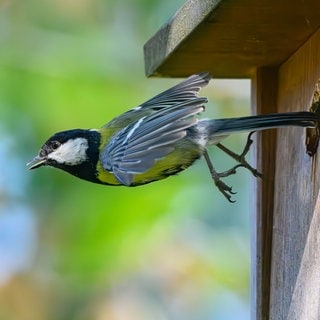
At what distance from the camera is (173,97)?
5.58ft

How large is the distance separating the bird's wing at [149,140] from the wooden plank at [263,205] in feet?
0.89

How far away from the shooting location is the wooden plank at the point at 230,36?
144cm

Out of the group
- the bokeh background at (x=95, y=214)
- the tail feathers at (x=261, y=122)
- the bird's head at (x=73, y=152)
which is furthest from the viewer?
the bokeh background at (x=95, y=214)

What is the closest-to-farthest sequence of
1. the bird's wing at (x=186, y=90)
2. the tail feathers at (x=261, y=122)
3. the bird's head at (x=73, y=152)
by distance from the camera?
the tail feathers at (x=261, y=122)
the bird's wing at (x=186, y=90)
the bird's head at (x=73, y=152)

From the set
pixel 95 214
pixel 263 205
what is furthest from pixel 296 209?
pixel 95 214

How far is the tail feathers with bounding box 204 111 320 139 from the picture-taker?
1.42 m

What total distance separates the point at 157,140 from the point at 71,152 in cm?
63

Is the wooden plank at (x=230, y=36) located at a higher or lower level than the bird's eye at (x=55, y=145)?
higher

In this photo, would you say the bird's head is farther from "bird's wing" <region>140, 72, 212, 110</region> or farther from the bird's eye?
"bird's wing" <region>140, 72, 212, 110</region>

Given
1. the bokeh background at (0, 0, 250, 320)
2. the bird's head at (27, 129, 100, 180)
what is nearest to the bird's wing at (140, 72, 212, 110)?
the bird's head at (27, 129, 100, 180)

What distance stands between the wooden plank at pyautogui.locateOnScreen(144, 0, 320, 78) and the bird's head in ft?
0.77

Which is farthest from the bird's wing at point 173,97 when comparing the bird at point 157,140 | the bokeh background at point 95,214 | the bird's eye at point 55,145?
the bokeh background at point 95,214

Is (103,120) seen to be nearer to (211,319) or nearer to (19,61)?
(19,61)

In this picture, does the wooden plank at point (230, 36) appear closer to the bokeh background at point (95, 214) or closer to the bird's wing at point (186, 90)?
the bird's wing at point (186, 90)
